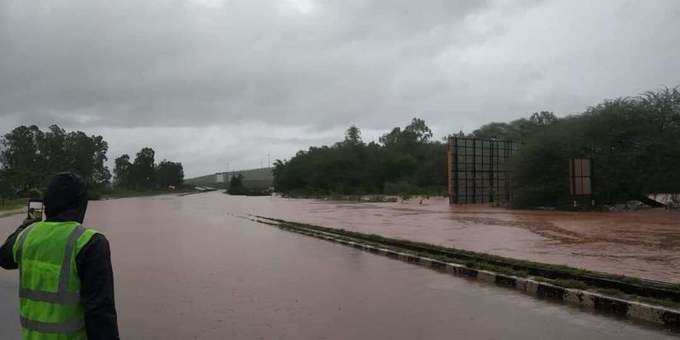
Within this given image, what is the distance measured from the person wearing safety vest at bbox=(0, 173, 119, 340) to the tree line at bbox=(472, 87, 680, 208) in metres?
30.9

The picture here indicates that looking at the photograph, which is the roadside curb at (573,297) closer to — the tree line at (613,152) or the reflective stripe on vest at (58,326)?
the reflective stripe on vest at (58,326)

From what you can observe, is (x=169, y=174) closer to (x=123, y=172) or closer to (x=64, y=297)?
(x=123, y=172)

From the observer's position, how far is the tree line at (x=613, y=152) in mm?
28609

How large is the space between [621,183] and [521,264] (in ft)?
75.2

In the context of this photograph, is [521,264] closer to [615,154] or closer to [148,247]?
[148,247]

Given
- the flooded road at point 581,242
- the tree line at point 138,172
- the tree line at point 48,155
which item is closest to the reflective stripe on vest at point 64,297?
the flooded road at point 581,242

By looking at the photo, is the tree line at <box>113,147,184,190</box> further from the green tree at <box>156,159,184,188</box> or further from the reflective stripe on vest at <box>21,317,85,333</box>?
the reflective stripe on vest at <box>21,317,85,333</box>

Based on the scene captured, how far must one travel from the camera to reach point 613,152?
30.0 metres

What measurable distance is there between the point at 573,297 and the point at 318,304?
3514 millimetres

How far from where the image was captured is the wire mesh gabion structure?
41656mm

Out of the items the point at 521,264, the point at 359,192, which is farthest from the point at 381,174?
the point at 521,264

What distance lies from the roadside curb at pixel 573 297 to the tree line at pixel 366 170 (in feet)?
211

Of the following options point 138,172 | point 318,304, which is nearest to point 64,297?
point 318,304

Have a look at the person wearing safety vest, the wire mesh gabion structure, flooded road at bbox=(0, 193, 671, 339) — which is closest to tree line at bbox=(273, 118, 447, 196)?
the wire mesh gabion structure
